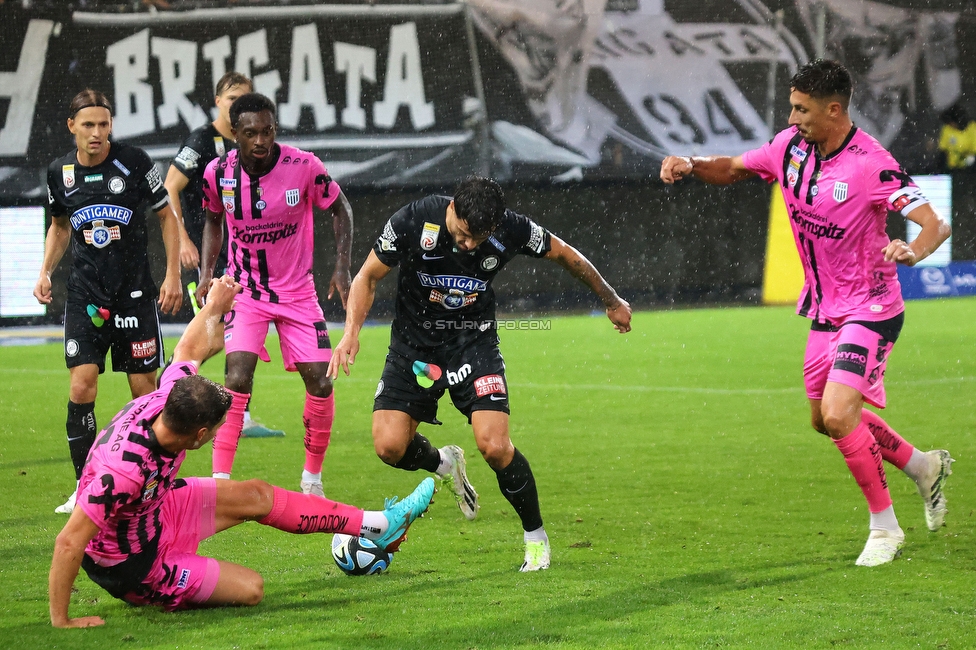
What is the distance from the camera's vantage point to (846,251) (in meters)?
5.50

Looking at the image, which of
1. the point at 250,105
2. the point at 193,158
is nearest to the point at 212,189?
the point at 250,105

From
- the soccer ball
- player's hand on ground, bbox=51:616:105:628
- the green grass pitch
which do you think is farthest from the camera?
the soccer ball

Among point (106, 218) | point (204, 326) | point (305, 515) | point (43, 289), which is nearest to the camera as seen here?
point (305, 515)

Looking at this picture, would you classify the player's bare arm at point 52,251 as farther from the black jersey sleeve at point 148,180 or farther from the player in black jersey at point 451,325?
the player in black jersey at point 451,325

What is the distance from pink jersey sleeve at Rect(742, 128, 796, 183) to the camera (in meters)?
5.72

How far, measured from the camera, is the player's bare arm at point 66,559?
405cm

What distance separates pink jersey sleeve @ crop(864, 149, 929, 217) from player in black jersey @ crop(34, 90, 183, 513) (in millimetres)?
3624

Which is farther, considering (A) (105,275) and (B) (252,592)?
(A) (105,275)

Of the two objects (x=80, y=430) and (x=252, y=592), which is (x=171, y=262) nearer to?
(x=80, y=430)

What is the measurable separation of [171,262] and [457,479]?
Answer: 2.06 metres

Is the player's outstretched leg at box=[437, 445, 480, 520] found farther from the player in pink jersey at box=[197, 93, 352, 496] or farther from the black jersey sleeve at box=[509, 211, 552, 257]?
the black jersey sleeve at box=[509, 211, 552, 257]

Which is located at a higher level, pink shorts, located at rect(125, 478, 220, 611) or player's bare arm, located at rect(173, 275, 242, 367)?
player's bare arm, located at rect(173, 275, 242, 367)

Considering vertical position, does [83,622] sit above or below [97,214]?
below

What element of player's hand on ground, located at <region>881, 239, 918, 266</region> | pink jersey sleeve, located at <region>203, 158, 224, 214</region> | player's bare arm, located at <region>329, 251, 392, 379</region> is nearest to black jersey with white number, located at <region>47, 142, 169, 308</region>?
pink jersey sleeve, located at <region>203, 158, 224, 214</region>
